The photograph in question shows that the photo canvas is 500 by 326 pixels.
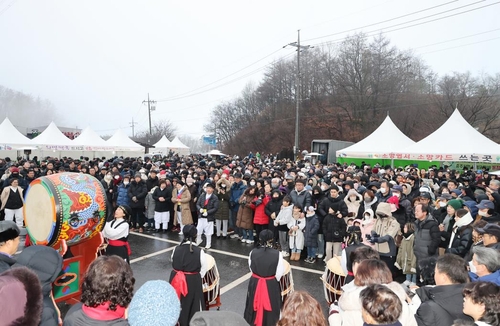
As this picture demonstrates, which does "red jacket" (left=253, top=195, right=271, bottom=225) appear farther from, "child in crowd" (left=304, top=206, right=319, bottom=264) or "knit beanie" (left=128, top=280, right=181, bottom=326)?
"knit beanie" (left=128, top=280, right=181, bottom=326)

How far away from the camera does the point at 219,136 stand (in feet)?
212

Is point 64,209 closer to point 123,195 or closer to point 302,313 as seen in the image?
point 302,313

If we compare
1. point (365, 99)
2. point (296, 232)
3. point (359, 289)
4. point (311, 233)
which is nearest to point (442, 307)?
point (359, 289)

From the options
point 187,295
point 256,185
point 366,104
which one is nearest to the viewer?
point 187,295

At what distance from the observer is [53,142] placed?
25188mm

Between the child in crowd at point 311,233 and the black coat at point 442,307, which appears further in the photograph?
the child in crowd at point 311,233

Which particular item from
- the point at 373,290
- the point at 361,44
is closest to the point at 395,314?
the point at 373,290

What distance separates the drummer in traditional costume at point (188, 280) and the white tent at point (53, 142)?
79.1 feet

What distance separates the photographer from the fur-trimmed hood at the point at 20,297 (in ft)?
7.03

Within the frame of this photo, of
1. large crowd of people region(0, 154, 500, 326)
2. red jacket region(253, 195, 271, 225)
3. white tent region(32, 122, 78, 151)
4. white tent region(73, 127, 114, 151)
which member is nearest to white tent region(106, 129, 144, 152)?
white tent region(73, 127, 114, 151)

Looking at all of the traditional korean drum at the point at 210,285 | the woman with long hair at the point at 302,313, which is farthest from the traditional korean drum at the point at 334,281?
the woman with long hair at the point at 302,313

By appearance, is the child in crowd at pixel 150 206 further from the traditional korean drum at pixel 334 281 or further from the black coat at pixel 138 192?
the traditional korean drum at pixel 334 281

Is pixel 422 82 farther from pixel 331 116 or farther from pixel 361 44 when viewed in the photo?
pixel 331 116

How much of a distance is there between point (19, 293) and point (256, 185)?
8.10 m
